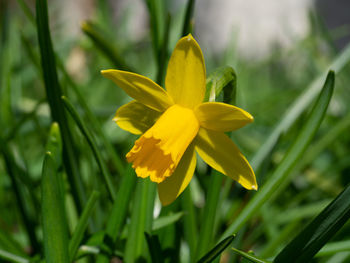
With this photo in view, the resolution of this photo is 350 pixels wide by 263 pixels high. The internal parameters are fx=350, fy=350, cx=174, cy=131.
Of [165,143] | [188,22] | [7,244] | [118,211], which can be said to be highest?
[188,22]

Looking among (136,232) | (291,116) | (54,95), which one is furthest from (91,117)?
(291,116)

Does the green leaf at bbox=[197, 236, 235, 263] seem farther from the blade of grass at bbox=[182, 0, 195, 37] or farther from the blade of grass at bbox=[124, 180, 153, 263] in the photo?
the blade of grass at bbox=[182, 0, 195, 37]

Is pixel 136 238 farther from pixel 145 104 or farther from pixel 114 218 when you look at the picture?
pixel 145 104

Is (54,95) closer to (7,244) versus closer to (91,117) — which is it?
(91,117)

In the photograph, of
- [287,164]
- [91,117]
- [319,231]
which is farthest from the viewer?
[91,117]

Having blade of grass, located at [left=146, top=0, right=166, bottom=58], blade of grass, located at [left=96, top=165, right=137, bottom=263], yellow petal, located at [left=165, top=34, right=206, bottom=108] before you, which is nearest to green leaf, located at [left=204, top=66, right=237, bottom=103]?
yellow petal, located at [left=165, top=34, right=206, bottom=108]

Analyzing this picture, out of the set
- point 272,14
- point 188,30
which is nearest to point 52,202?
point 188,30
